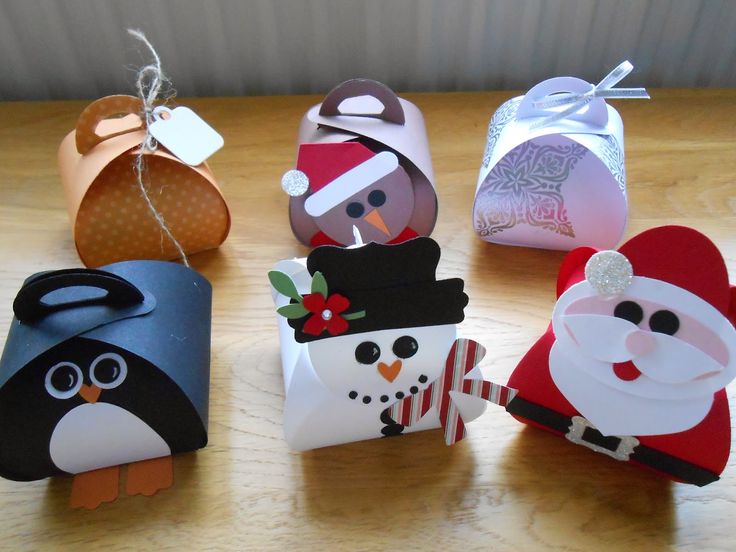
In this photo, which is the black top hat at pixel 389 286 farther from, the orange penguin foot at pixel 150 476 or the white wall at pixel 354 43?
the white wall at pixel 354 43

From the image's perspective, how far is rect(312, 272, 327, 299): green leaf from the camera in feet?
2.19

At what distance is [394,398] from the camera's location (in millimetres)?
726

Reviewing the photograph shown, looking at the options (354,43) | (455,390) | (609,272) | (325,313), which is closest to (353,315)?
(325,313)

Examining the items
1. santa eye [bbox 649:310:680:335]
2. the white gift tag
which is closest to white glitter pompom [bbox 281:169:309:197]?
the white gift tag

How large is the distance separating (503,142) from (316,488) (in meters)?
0.50

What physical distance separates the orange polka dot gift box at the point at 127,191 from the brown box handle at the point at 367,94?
187 mm

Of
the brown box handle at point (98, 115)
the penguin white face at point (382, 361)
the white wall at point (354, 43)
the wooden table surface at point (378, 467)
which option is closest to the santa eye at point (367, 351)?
the penguin white face at point (382, 361)

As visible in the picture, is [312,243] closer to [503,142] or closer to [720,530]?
[503,142]

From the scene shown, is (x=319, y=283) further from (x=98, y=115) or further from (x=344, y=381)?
(x=98, y=115)

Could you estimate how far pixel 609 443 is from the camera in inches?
28.7

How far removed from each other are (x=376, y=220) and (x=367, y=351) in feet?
0.90

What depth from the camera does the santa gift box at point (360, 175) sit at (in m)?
0.91

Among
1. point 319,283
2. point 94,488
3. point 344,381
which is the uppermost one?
point 319,283

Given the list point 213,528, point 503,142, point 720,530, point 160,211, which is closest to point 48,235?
point 160,211
